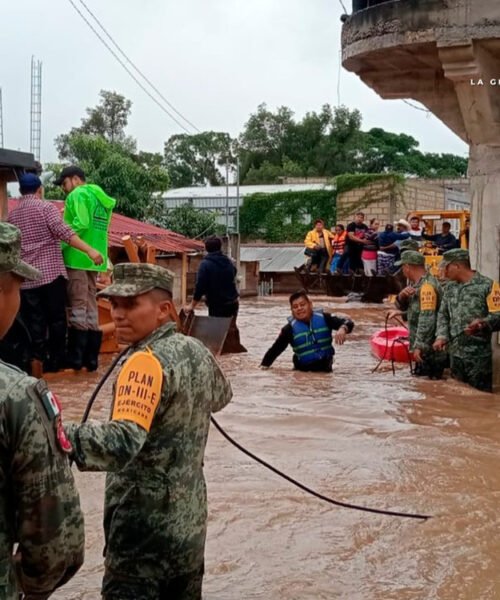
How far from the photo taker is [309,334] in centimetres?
951

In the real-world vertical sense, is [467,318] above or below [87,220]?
below

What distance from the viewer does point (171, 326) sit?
320 centimetres

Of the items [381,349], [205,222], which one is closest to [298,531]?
[381,349]

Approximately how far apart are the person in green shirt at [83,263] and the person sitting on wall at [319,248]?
16.1m

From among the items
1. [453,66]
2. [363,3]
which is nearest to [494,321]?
[453,66]

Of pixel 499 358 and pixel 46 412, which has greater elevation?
pixel 46 412

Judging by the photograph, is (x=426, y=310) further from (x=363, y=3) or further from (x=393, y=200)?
(x=393, y=200)

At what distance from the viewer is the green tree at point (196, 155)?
59594mm

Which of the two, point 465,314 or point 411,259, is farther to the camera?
point 411,259

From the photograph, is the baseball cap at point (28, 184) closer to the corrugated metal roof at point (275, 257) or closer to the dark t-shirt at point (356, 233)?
the dark t-shirt at point (356, 233)

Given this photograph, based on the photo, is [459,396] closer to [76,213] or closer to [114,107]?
[76,213]

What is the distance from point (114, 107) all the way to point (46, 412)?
183 ft

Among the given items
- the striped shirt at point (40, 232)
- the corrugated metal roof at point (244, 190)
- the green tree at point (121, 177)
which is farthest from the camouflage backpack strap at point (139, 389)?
the corrugated metal roof at point (244, 190)

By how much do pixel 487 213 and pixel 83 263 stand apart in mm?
4170
